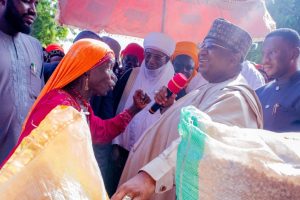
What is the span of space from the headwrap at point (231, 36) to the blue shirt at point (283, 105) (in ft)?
2.70

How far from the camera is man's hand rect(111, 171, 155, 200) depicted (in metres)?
1.37

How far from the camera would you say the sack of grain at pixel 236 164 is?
34.1 inches

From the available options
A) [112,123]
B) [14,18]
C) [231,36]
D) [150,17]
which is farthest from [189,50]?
[14,18]

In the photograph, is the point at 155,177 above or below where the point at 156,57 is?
above

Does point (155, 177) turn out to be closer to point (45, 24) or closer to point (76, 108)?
point (76, 108)

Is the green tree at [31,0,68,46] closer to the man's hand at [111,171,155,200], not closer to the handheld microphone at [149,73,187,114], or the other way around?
the handheld microphone at [149,73,187,114]

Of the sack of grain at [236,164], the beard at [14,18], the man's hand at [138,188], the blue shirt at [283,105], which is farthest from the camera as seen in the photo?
the blue shirt at [283,105]

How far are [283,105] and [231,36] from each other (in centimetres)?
100

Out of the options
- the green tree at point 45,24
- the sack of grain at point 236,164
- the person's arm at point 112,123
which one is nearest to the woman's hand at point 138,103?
the person's arm at point 112,123

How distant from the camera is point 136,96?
9.75 ft

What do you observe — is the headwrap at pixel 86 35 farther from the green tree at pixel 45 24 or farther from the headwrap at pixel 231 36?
the green tree at pixel 45 24

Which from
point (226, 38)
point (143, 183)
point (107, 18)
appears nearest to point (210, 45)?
point (226, 38)

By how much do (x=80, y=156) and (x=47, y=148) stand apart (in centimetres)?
12

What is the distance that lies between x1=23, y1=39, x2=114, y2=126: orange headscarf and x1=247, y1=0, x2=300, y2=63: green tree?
9.46 meters
